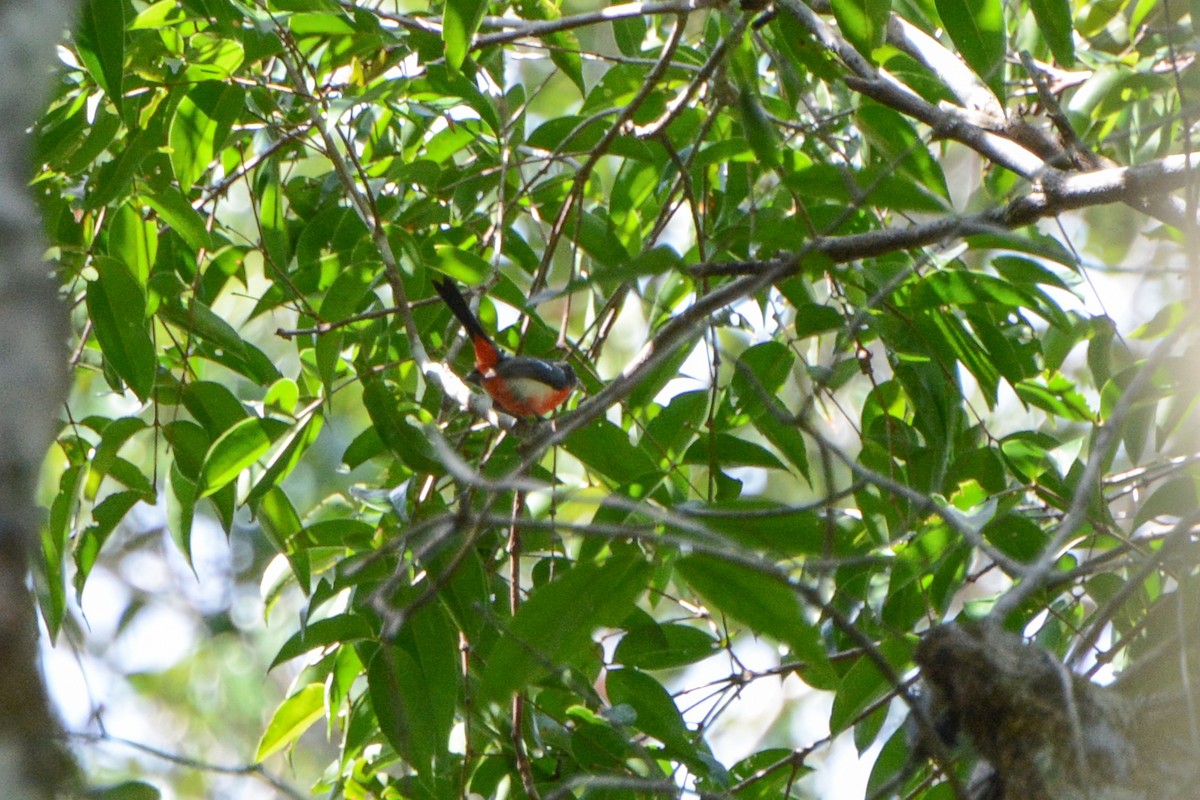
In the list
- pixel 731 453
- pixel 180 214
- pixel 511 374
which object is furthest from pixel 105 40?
pixel 511 374

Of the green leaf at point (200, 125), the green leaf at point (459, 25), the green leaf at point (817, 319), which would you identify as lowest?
the green leaf at point (817, 319)

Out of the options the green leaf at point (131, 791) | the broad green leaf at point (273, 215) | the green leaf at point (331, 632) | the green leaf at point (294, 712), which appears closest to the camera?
the green leaf at point (131, 791)

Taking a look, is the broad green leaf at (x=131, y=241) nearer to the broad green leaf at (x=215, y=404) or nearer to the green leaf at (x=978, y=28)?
the broad green leaf at (x=215, y=404)

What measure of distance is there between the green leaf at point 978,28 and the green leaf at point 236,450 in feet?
4.83

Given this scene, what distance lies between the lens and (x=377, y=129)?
330 cm

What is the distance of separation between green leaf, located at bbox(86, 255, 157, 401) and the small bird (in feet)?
2.25

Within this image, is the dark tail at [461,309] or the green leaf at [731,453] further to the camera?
the dark tail at [461,309]

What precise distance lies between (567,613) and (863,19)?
1251 mm

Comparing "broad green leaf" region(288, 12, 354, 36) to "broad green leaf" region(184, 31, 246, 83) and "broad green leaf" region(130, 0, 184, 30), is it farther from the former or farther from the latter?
"broad green leaf" region(130, 0, 184, 30)

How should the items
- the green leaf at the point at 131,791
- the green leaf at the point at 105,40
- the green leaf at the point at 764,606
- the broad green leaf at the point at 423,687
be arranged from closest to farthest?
the green leaf at the point at 131,791, the green leaf at the point at 764,606, the green leaf at the point at 105,40, the broad green leaf at the point at 423,687

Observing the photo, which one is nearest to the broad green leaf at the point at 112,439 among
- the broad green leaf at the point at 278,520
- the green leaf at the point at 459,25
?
the broad green leaf at the point at 278,520

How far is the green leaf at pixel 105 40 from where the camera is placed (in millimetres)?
2141

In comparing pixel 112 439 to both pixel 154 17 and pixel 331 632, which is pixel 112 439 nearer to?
pixel 331 632

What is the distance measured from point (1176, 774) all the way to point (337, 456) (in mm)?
7872
